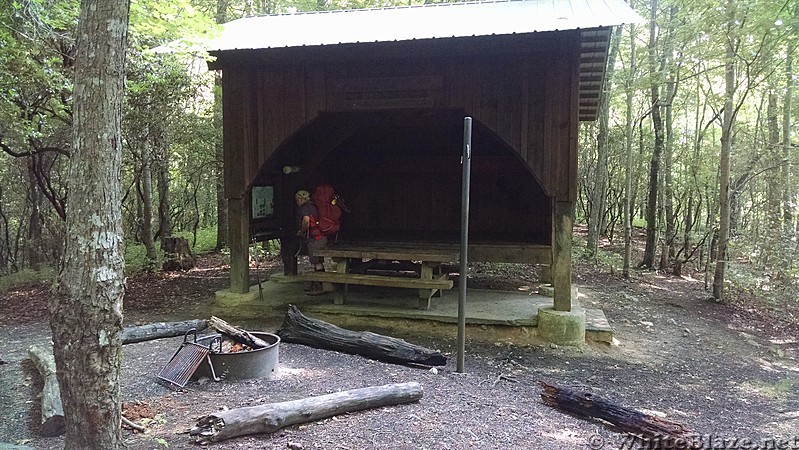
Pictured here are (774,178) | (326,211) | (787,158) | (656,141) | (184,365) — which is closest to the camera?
(184,365)

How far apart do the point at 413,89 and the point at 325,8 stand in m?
9.95

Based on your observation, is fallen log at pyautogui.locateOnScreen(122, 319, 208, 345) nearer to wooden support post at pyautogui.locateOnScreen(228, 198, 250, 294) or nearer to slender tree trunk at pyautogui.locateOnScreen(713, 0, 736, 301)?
wooden support post at pyautogui.locateOnScreen(228, 198, 250, 294)

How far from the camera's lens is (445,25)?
22.6 feet

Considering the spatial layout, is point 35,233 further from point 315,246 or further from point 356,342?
point 356,342

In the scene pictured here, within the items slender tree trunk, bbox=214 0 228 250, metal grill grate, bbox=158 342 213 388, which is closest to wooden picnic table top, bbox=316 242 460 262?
metal grill grate, bbox=158 342 213 388

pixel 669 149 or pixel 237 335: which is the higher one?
pixel 669 149

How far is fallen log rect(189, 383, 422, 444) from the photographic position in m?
3.17

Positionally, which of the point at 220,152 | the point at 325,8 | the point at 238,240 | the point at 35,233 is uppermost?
the point at 325,8

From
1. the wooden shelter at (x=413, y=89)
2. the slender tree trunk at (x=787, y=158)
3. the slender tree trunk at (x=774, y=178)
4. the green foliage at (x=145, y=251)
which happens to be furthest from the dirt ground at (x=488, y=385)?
the slender tree trunk at (x=774, y=178)

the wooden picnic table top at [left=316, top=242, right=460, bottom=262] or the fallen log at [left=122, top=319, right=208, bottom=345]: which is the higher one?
the wooden picnic table top at [left=316, top=242, right=460, bottom=262]

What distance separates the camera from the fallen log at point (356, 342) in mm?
5242

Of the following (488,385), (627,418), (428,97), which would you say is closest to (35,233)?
(428,97)

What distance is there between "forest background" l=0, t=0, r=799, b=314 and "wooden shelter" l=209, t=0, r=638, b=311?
108 centimetres

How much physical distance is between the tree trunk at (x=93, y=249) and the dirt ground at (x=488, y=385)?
615mm
